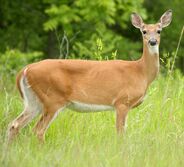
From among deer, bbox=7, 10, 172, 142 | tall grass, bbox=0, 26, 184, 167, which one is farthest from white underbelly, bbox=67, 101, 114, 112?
tall grass, bbox=0, 26, 184, 167

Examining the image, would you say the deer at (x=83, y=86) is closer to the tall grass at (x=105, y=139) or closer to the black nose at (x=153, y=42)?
the black nose at (x=153, y=42)

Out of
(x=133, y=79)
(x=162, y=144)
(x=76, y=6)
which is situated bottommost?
(x=162, y=144)

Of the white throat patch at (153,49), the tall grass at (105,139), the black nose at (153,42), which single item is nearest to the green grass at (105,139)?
the tall grass at (105,139)

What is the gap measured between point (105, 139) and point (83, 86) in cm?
99

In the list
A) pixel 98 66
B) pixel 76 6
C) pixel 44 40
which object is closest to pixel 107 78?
pixel 98 66

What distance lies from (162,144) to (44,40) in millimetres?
12128

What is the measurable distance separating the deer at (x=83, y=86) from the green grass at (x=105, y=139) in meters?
0.15

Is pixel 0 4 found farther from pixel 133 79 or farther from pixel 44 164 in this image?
pixel 44 164

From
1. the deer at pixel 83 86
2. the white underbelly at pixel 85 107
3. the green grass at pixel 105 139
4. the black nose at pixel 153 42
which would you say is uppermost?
the black nose at pixel 153 42

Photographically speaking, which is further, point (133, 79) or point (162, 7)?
point (162, 7)

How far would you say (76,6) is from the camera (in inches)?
578

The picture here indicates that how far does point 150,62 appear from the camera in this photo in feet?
27.5

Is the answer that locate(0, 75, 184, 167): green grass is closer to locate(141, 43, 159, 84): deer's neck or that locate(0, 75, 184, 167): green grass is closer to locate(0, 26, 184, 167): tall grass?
locate(0, 26, 184, 167): tall grass

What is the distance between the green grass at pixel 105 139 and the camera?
6.10m
